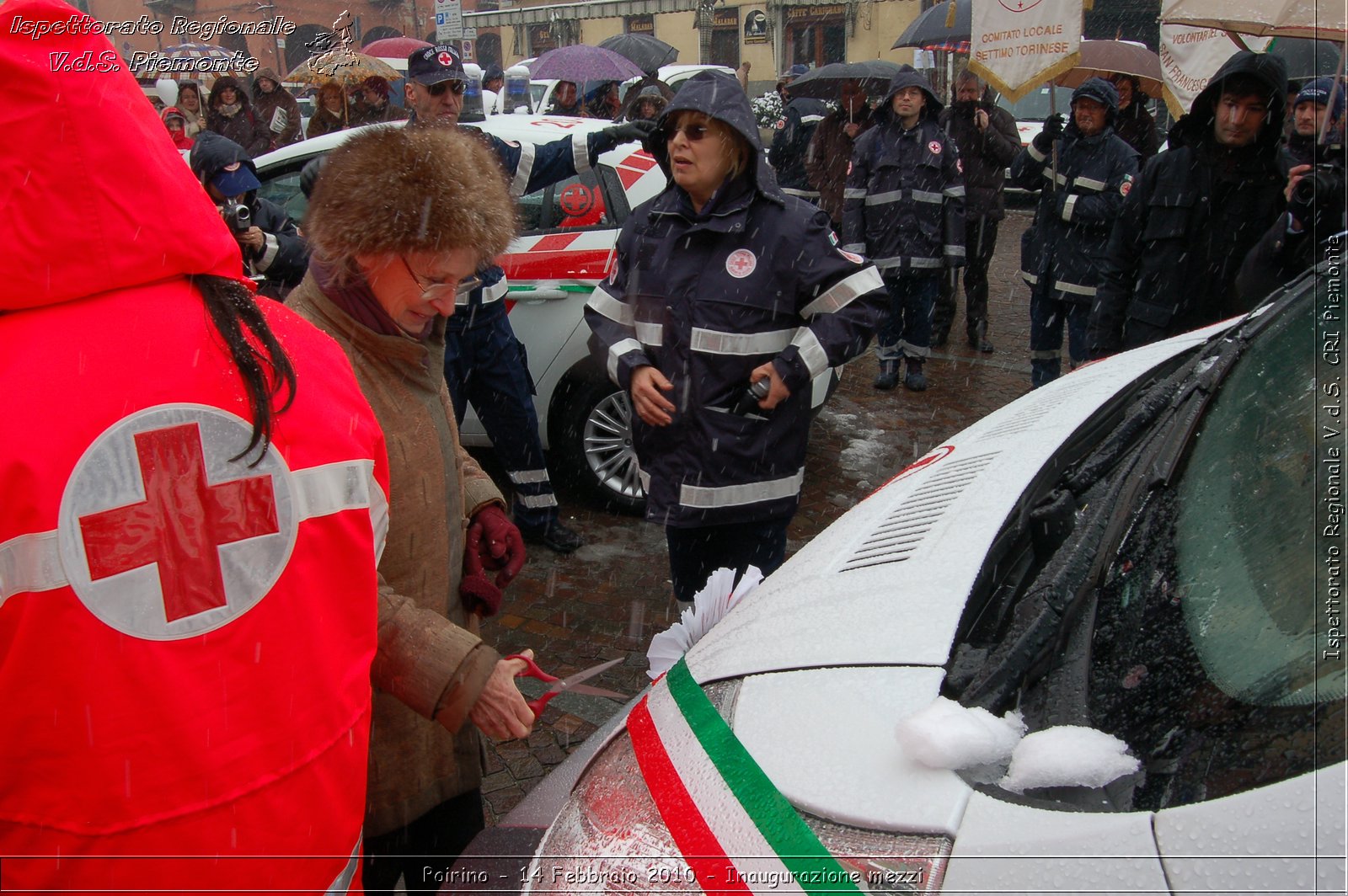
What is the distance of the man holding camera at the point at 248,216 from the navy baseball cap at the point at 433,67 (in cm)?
95

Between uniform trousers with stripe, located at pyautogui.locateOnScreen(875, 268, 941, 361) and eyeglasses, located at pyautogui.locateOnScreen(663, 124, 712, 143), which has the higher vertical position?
eyeglasses, located at pyautogui.locateOnScreen(663, 124, 712, 143)

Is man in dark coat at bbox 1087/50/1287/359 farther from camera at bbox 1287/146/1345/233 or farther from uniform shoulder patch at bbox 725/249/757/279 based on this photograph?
uniform shoulder patch at bbox 725/249/757/279

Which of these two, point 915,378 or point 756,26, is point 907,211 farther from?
point 756,26

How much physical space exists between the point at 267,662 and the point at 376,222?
85cm

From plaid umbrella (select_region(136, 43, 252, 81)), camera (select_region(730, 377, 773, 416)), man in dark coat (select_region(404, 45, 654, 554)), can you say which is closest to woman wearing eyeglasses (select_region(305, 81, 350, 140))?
Answer: plaid umbrella (select_region(136, 43, 252, 81))

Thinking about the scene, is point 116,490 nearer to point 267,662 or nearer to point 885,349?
point 267,662

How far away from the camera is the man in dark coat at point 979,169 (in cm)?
781

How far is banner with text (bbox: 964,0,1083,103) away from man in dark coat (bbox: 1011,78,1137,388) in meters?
0.43

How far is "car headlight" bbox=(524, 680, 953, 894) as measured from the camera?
116 cm

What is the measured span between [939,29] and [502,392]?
886cm

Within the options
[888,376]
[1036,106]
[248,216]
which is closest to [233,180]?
[248,216]

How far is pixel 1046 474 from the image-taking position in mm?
2035

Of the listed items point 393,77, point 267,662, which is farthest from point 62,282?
point 393,77

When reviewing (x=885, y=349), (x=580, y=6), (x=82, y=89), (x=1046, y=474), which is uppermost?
(x=580, y=6)
